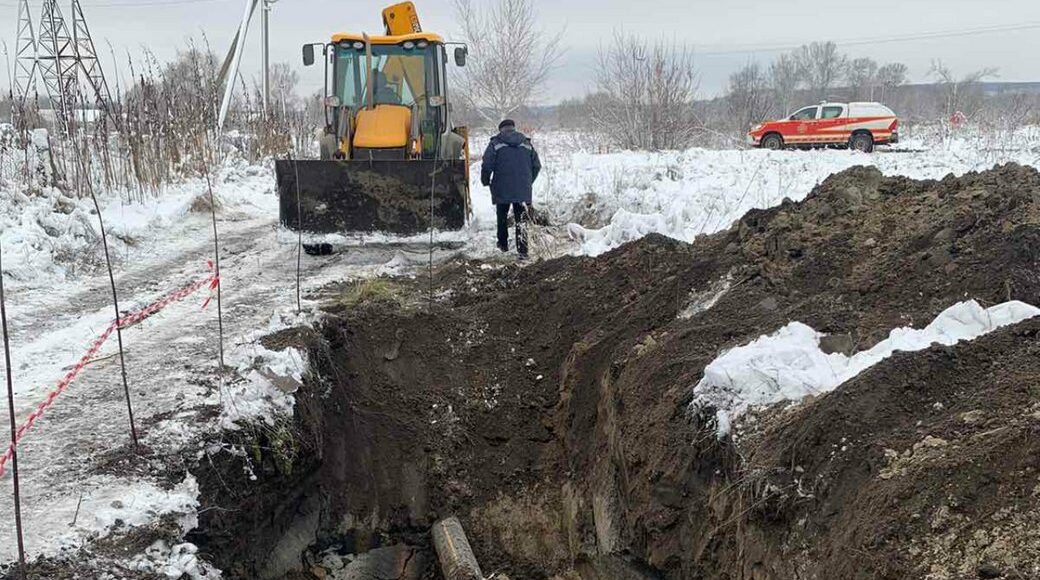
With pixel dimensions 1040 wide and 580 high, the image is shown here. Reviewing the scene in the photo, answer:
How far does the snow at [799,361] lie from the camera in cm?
359

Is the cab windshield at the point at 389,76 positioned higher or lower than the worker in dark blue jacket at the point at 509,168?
higher

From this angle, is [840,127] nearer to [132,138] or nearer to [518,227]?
[518,227]

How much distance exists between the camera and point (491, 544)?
542 cm

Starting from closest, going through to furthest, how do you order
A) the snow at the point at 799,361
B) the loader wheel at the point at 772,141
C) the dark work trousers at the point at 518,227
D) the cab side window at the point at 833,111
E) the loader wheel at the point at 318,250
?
the snow at the point at 799,361, the dark work trousers at the point at 518,227, the loader wheel at the point at 318,250, the cab side window at the point at 833,111, the loader wheel at the point at 772,141

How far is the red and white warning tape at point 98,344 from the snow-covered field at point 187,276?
70 mm

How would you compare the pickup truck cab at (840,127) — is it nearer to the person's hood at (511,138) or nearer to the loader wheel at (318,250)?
the person's hood at (511,138)

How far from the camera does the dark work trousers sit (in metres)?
9.26

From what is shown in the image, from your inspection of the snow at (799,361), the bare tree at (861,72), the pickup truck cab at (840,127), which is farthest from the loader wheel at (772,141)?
the bare tree at (861,72)

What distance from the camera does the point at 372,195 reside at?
8992 mm

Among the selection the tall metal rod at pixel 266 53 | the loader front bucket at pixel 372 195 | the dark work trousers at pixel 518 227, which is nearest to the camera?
the loader front bucket at pixel 372 195

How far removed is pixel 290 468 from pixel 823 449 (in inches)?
121

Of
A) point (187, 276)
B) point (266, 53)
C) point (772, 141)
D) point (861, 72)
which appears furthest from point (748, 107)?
point (861, 72)

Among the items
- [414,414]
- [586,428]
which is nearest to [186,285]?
[414,414]

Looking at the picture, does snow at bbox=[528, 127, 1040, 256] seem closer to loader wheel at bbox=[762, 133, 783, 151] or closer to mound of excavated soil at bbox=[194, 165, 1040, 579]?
mound of excavated soil at bbox=[194, 165, 1040, 579]
